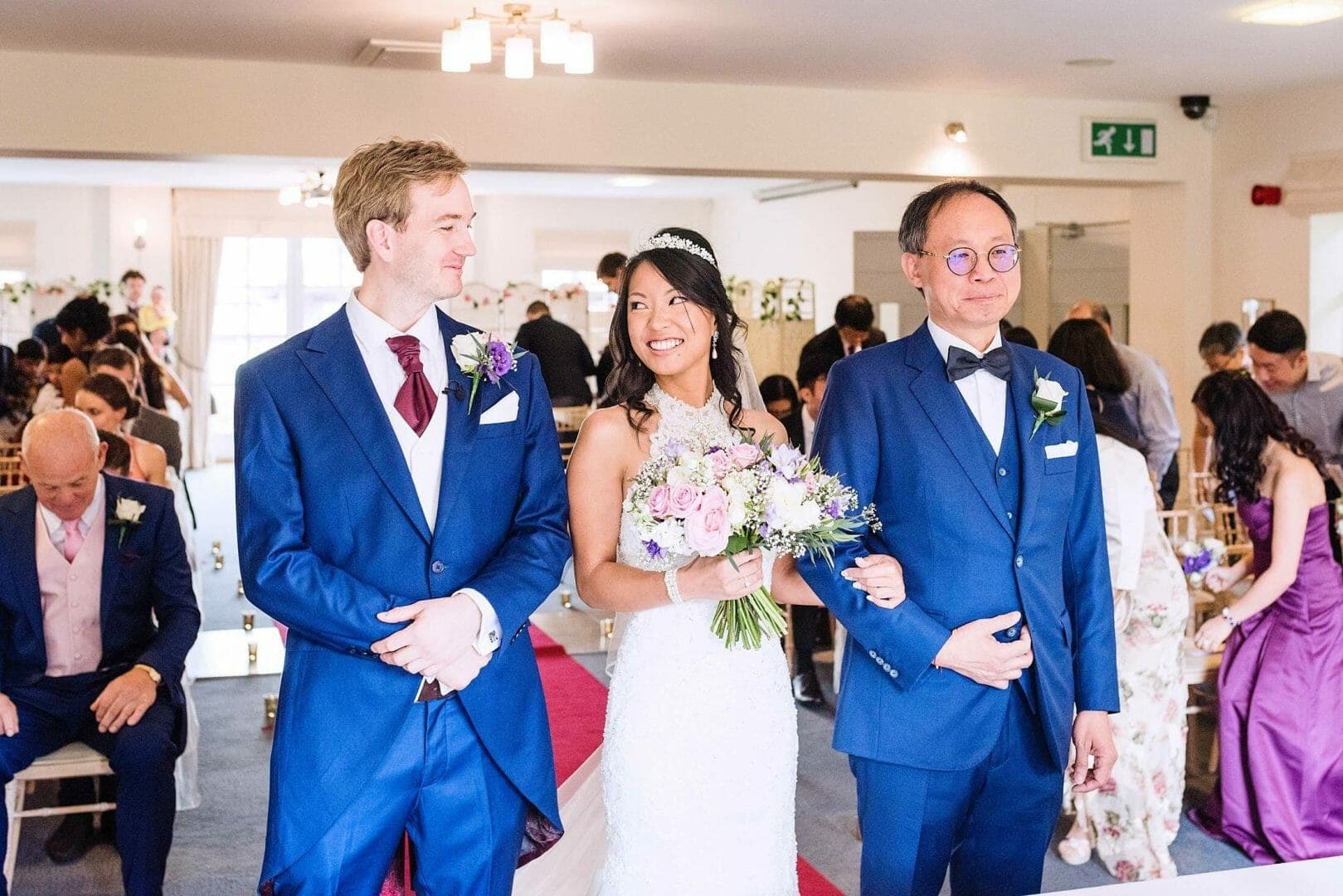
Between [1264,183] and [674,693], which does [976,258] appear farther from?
[1264,183]

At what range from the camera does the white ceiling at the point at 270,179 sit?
15.1 meters

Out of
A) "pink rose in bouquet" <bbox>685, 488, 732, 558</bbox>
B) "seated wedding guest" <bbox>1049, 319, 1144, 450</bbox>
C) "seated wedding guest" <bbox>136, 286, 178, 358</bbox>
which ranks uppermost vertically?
"seated wedding guest" <bbox>136, 286, 178, 358</bbox>

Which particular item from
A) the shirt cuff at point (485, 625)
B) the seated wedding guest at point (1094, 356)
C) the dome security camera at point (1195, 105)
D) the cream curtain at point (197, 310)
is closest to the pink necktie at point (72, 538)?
the shirt cuff at point (485, 625)

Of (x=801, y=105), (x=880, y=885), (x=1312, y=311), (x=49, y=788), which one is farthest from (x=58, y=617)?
(x=1312, y=311)

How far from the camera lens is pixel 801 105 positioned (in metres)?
9.35

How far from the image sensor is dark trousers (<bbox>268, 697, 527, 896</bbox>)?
2387 mm

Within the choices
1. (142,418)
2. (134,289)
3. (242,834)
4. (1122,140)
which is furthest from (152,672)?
(134,289)

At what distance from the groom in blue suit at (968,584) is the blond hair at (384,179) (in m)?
0.86

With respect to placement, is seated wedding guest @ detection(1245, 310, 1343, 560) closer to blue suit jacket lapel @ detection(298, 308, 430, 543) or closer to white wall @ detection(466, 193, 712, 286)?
blue suit jacket lapel @ detection(298, 308, 430, 543)

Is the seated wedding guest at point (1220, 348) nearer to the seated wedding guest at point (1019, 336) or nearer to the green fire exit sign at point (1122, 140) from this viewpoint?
the seated wedding guest at point (1019, 336)

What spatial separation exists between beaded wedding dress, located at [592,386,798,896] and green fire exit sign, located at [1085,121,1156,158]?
26.4 ft

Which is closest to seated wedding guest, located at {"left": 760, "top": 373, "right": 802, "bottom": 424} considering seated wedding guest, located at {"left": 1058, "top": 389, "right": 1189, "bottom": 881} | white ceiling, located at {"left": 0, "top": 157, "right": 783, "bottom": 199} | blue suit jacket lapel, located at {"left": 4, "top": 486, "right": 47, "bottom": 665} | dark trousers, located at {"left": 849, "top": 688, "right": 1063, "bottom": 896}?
seated wedding guest, located at {"left": 1058, "top": 389, "right": 1189, "bottom": 881}

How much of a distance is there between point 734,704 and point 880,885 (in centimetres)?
44

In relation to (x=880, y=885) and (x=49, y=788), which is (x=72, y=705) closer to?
(x=49, y=788)
